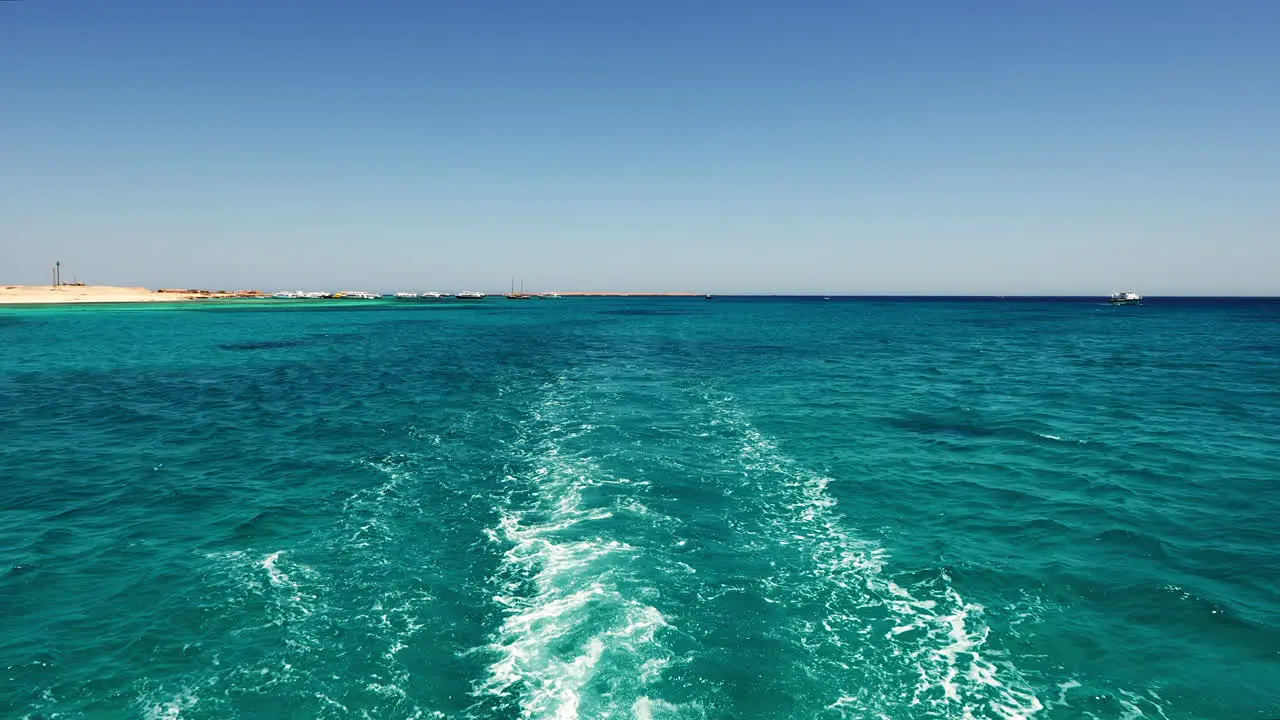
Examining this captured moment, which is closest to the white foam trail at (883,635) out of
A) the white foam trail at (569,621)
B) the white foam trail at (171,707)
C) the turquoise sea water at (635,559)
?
the turquoise sea water at (635,559)

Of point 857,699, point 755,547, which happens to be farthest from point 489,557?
point 857,699

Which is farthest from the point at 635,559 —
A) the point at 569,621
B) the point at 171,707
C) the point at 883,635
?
the point at 171,707

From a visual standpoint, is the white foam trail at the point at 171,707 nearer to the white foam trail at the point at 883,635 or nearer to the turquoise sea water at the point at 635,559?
the turquoise sea water at the point at 635,559

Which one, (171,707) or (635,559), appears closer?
(171,707)

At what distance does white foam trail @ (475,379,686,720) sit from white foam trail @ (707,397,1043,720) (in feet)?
11.8

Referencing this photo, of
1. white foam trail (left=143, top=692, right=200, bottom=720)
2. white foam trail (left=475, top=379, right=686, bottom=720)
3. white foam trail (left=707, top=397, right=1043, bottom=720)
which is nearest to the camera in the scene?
white foam trail (left=143, top=692, right=200, bottom=720)

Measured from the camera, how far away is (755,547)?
16.3 meters

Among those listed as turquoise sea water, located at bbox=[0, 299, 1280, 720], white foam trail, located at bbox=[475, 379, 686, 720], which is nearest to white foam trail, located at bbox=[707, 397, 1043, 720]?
turquoise sea water, located at bbox=[0, 299, 1280, 720]

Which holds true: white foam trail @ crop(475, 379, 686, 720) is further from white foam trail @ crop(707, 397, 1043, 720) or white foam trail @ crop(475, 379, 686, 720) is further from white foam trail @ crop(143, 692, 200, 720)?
white foam trail @ crop(143, 692, 200, 720)

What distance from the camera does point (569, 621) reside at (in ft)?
41.6

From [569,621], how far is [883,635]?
22.8 ft

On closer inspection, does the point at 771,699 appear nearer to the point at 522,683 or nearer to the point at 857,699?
the point at 857,699

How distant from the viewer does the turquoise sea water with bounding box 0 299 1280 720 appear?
10.7 m

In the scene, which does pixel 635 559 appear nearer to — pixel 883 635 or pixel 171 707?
pixel 883 635
